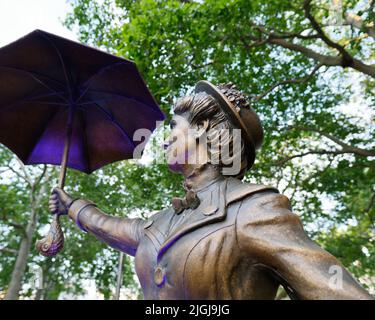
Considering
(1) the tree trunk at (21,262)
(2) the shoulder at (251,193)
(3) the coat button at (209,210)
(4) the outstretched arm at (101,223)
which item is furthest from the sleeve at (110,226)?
(1) the tree trunk at (21,262)

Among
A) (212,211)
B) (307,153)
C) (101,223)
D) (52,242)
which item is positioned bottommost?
(212,211)

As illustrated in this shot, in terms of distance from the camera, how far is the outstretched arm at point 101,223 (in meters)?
2.32

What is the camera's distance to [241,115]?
2.19m

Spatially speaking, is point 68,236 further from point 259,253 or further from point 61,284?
point 259,253

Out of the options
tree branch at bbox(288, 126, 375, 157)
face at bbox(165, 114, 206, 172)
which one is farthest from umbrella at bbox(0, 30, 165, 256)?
tree branch at bbox(288, 126, 375, 157)

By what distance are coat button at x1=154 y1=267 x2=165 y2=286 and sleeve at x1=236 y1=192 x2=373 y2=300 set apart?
40 centimetres

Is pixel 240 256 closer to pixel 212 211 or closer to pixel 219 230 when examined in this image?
pixel 219 230

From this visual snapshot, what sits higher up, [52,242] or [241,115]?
[241,115]

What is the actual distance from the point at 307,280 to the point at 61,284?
20.7m

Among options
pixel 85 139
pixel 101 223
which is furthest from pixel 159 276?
pixel 85 139

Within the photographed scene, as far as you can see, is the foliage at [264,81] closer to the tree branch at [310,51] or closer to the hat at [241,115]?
the tree branch at [310,51]

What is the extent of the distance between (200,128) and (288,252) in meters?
0.96

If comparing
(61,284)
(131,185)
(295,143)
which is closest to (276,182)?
(295,143)

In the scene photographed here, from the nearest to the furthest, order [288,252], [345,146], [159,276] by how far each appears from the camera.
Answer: [288,252]
[159,276]
[345,146]
